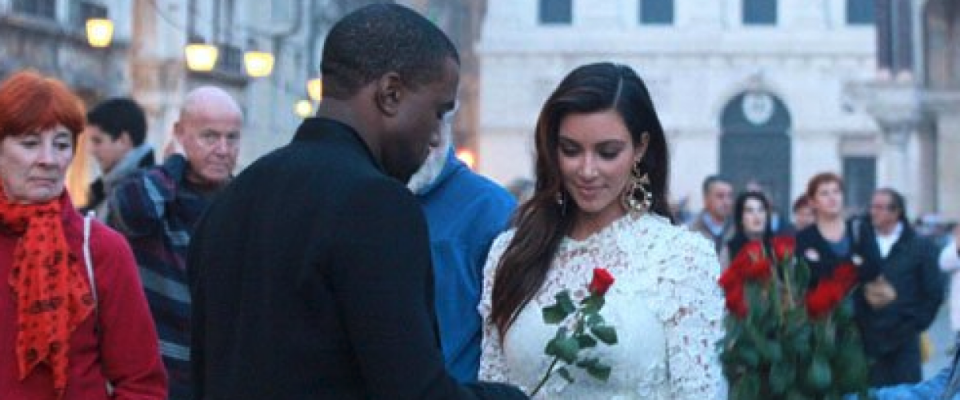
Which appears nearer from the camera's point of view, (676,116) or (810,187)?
(810,187)

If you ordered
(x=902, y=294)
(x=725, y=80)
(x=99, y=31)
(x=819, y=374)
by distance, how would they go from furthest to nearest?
(x=725, y=80) → (x=99, y=31) → (x=902, y=294) → (x=819, y=374)

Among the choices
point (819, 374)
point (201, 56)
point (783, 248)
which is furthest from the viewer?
point (201, 56)

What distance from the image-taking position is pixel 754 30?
71.3m

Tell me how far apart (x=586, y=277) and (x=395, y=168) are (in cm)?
115

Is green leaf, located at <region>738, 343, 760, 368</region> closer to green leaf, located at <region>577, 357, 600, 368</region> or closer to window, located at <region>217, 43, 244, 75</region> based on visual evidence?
green leaf, located at <region>577, 357, 600, 368</region>

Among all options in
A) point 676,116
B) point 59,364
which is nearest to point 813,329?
point 59,364

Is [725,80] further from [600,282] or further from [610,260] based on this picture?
[600,282]

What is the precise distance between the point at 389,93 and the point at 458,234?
186 cm

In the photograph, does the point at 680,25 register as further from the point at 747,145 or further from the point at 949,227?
the point at 949,227

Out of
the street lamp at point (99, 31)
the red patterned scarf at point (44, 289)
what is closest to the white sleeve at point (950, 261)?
the red patterned scarf at point (44, 289)

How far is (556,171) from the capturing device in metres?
5.64

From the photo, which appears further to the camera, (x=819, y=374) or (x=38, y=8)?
(x=38, y=8)

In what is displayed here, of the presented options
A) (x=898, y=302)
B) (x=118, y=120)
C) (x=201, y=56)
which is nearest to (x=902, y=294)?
(x=898, y=302)

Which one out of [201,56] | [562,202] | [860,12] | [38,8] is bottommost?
[562,202]
